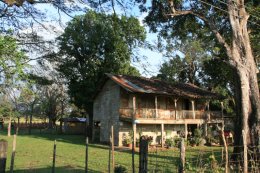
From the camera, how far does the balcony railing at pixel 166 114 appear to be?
30328 mm

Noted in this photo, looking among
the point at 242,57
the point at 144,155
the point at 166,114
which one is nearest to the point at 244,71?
the point at 242,57

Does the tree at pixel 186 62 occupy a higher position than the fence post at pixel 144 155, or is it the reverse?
the tree at pixel 186 62

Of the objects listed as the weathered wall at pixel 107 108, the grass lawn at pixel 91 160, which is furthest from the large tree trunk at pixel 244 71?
the weathered wall at pixel 107 108

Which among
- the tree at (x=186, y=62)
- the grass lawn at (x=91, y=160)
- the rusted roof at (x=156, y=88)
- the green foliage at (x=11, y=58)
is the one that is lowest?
the grass lawn at (x=91, y=160)

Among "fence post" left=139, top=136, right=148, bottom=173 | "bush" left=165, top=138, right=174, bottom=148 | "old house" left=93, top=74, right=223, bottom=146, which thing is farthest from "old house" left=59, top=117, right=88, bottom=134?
"fence post" left=139, top=136, right=148, bottom=173

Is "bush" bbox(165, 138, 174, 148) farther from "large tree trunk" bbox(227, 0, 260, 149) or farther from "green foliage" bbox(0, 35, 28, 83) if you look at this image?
"green foliage" bbox(0, 35, 28, 83)

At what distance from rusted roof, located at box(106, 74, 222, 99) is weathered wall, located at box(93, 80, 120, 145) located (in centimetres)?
135

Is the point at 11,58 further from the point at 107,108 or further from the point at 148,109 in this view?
the point at 107,108

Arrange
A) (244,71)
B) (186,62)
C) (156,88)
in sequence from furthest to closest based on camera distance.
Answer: (186,62), (156,88), (244,71)

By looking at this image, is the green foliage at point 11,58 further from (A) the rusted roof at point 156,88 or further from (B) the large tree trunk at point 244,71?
(A) the rusted roof at point 156,88

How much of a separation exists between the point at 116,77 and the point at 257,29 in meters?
14.9

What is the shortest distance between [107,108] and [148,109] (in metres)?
5.86

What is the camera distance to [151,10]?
20.9 m

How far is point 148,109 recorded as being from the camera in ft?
101
